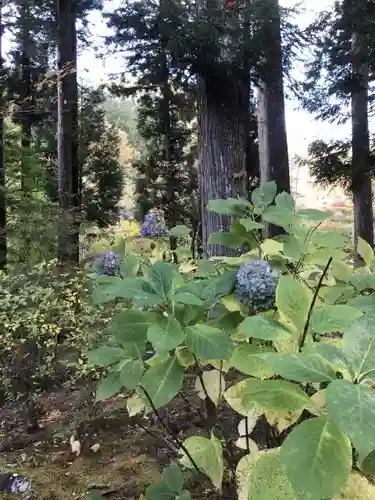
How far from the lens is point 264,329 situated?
580 millimetres

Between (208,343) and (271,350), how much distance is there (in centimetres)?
11

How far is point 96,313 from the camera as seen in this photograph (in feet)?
9.61

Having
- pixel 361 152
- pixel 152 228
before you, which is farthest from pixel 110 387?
pixel 361 152

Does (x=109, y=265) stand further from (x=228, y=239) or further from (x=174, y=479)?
(x=174, y=479)

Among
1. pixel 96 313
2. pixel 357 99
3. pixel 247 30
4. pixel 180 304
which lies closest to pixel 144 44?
pixel 247 30

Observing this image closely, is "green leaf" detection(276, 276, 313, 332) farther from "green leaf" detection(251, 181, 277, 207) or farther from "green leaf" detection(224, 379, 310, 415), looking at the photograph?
"green leaf" detection(251, 181, 277, 207)

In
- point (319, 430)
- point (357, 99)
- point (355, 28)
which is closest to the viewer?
point (319, 430)

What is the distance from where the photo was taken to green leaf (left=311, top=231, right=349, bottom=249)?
0.84 metres

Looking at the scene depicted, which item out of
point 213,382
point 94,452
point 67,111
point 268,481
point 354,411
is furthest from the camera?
point 67,111

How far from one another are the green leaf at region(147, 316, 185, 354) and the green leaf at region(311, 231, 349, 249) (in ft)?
1.16

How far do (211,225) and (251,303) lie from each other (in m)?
2.80

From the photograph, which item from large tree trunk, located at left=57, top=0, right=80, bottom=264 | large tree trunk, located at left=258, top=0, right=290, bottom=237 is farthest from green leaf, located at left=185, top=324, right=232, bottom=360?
large tree trunk, located at left=57, top=0, right=80, bottom=264

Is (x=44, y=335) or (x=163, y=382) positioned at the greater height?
(x=163, y=382)

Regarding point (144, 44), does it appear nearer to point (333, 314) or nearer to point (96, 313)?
point (96, 313)
